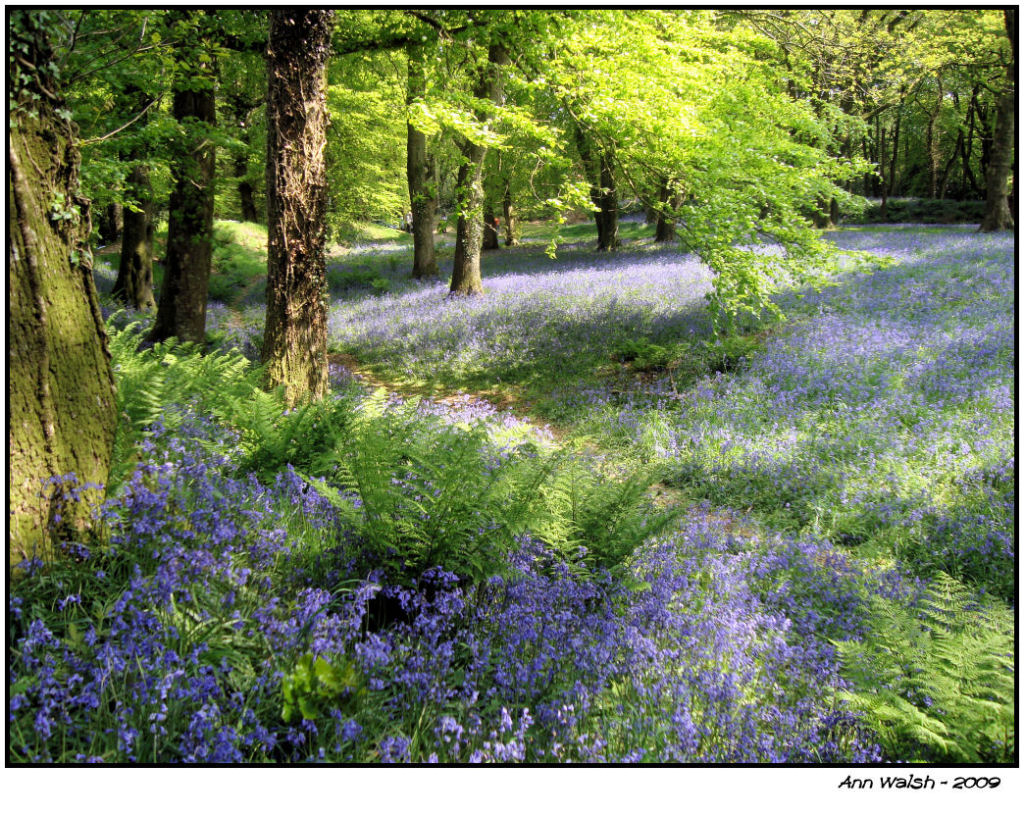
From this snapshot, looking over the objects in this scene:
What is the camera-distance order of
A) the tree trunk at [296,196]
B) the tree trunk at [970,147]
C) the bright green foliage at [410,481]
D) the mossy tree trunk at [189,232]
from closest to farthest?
the bright green foliage at [410,481], the tree trunk at [296,196], the mossy tree trunk at [189,232], the tree trunk at [970,147]

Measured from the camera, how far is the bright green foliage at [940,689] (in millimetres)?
2613

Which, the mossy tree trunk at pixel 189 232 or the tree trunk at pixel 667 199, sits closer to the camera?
the tree trunk at pixel 667 199

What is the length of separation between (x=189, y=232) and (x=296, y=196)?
5950 millimetres

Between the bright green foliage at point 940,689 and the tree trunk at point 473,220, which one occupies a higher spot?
the tree trunk at point 473,220

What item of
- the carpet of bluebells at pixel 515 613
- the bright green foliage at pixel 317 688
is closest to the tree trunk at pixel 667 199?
the carpet of bluebells at pixel 515 613

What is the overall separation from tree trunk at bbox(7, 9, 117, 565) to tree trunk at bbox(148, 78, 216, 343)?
26.5ft

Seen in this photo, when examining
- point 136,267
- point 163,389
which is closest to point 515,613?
point 163,389

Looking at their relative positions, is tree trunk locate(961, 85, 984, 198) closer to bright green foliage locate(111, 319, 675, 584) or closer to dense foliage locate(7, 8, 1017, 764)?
dense foliage locate(7, 8, 1017, 764)

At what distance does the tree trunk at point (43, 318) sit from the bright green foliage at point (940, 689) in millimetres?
3946

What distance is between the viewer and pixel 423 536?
3.38m

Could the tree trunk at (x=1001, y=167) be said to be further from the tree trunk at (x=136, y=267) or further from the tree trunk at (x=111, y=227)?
the tree trunk at (x=111, y=227)

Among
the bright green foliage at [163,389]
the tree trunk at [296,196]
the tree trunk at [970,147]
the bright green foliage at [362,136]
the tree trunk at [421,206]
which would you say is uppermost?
the tree trunk at [970,147]

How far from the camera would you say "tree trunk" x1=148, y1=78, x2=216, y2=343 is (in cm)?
1020

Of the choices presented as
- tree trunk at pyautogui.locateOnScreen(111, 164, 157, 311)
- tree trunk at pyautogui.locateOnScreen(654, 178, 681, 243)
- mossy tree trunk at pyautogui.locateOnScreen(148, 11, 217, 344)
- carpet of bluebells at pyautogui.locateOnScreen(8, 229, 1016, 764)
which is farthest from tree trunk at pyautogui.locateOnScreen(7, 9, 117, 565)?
tree trunk at pyautogui.locateOnScreen(111, 164, 157, 311)
